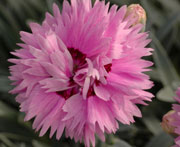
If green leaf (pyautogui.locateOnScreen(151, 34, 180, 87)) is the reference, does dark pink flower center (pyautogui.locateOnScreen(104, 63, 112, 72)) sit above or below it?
above

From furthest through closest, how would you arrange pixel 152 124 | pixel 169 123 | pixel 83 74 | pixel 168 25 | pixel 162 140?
pixel 168 25 → pixel 152 124 → pixel 162 140 → pixel 169 123 → pixel 83 74

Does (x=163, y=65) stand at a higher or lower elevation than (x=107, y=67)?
lower

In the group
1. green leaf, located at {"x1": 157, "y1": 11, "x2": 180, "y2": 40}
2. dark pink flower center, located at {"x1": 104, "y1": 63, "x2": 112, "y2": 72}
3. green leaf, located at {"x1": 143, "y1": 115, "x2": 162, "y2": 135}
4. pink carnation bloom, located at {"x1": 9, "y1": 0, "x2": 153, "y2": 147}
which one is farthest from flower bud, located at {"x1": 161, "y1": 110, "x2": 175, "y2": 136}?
green leaf, located at {"x1": 157, "y1": 11, "x2": 180, "y2": 40}

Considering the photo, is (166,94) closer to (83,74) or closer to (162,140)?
(162,140)

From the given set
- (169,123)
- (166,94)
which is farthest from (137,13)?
(166,94)

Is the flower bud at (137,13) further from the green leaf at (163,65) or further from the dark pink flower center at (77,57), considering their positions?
the green leaf at (163,65)

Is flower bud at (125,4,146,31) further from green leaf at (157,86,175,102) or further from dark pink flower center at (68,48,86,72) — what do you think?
green leaf at (157,86,175,102)
